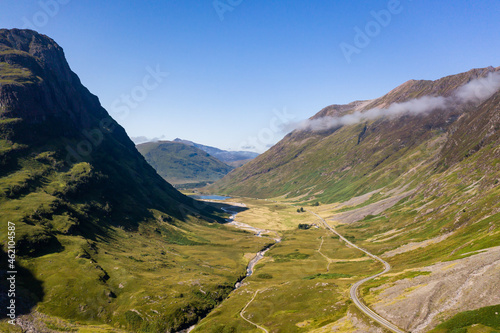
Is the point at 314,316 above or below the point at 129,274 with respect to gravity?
below

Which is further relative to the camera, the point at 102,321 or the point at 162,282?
the point at 162,282

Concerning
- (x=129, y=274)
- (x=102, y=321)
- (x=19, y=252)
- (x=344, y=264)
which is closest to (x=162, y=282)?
(x=129, y=274)

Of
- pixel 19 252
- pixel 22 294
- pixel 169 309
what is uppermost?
pixel 19 252

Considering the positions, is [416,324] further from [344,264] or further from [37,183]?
[37,183]

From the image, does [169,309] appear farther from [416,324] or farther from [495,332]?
[495,332]

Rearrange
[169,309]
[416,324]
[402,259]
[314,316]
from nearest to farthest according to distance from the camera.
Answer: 1. [416,324]
2. [314,316]
3. [169,309]
4. [402,259]

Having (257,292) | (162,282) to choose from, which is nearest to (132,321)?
(162,282)

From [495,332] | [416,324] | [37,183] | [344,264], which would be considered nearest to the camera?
[495,332]
